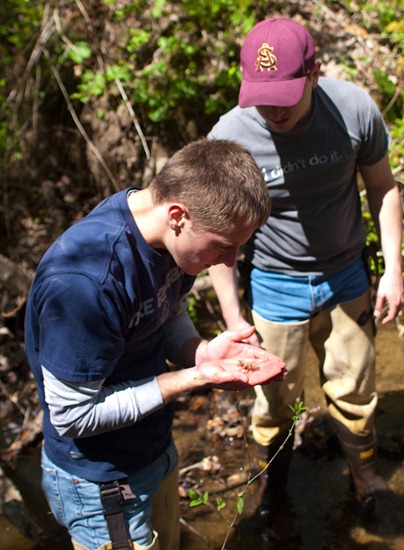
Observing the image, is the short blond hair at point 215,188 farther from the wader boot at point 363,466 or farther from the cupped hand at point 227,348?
the wader boot at point 363,466

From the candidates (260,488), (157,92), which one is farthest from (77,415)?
(157,92)

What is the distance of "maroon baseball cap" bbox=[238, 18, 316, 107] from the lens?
2.54 meters

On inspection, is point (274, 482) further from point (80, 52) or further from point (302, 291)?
point (80, 52)

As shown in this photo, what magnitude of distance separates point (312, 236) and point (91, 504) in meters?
1.58

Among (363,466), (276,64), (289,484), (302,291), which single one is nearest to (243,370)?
(302,291)

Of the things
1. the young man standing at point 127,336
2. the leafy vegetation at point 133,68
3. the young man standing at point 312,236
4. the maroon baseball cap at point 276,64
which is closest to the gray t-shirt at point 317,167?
the young man standing at point 312,236

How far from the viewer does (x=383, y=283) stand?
116 inches

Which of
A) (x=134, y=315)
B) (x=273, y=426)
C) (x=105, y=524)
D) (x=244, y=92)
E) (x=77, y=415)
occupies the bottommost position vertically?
(x=273, y=426)

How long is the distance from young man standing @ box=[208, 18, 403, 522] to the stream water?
0.19 meters

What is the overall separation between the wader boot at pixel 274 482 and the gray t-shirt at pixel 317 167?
1.14 meters

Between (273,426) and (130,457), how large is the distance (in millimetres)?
1442

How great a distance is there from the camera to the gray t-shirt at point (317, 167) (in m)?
2.74

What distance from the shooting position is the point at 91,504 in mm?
2061

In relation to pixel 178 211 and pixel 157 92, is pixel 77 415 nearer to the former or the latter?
pixel 178 211
